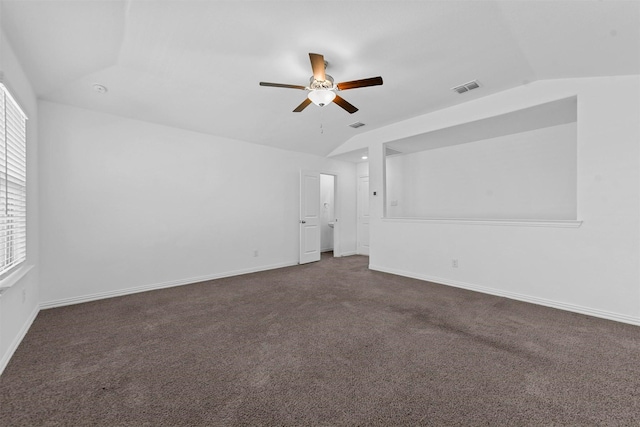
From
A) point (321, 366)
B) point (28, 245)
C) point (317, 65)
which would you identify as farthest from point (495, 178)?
point (28, 245)

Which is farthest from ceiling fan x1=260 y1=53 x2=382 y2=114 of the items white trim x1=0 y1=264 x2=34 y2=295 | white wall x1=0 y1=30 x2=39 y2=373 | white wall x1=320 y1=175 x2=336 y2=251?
white wall x1=320 y1=175 x2=336 y2=251

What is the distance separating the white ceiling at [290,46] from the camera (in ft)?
7.22

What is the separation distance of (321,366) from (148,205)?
3.55 m

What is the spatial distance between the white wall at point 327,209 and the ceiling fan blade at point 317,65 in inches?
209

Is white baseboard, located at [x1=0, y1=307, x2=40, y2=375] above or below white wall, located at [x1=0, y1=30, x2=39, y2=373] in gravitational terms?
below

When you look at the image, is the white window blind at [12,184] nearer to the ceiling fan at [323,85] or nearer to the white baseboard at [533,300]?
the ceiling fan at [323,85]

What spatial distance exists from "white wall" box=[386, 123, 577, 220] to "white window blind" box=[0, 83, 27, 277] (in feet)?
19.5

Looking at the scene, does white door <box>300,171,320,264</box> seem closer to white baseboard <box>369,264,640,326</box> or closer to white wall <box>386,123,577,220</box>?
white wall <box>386,123,577,220</box>

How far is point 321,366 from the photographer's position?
2.02 meters

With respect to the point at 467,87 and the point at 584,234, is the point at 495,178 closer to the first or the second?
the point at 584,234

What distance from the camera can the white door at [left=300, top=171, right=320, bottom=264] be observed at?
5.95m

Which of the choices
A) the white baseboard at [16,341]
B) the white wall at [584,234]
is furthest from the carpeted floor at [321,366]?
the white wall at [584,234]

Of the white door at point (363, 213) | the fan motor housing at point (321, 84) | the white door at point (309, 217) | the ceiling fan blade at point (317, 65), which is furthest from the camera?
the white door at point (363, 213)

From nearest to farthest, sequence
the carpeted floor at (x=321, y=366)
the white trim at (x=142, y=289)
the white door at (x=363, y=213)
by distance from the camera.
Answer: the carpeted floor at (x=321, y=366) → the white trim at (x=142, y=289) → the white door at (x=363, y=213)
